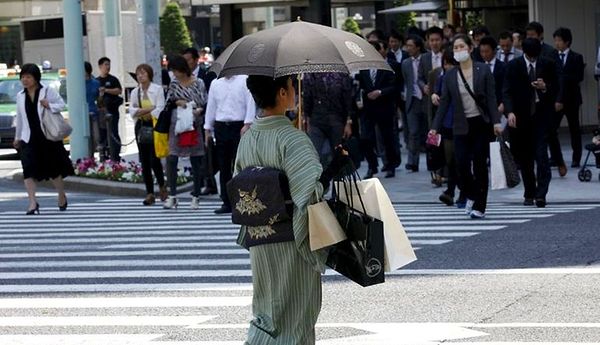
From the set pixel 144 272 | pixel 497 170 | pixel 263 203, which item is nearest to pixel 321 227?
pixel 263 203

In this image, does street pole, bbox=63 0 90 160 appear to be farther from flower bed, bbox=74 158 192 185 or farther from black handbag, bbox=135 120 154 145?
black handbag, bbox=135 120 154 145

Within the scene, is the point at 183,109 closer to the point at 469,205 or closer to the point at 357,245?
the point at 469,205

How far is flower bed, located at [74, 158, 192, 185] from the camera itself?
2080 centimetres

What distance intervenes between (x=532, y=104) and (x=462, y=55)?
1.66 metres

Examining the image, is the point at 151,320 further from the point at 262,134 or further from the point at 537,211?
the point at 537,211

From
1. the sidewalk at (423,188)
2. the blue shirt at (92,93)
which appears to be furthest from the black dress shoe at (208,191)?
the blue shirt at (92,93)

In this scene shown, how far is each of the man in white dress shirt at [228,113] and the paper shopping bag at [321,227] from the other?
936 cm

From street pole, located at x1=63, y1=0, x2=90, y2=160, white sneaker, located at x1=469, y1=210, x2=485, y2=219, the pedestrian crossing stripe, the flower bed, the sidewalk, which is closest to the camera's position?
the pedestrian crossing stripe

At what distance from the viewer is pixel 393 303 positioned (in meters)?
9.59

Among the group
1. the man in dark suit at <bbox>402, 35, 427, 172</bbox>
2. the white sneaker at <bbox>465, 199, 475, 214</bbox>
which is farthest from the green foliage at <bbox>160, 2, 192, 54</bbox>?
the white sneaker at <bbox>465, 199, 475, 214</bbox>

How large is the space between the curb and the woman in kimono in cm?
1339

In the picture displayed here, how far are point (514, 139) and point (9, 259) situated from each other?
230 inches

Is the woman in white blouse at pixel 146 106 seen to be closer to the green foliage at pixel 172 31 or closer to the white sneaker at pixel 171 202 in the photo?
the white sneaker at pixel 171 202

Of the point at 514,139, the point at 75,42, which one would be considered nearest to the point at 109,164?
the point at 75,42
